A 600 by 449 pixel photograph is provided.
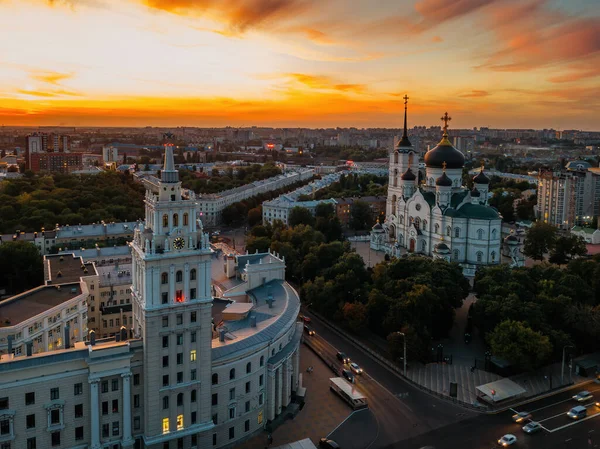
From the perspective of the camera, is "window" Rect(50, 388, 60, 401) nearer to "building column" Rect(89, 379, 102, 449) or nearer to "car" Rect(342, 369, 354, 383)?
"building column" Rect(89, 379, 102, 449)

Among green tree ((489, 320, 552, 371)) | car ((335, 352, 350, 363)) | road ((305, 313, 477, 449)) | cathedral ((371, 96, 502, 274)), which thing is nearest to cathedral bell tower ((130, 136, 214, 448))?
road ((305, 313, 477, 449))

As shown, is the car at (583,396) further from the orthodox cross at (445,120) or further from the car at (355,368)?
the orthodox cross at (445,120)

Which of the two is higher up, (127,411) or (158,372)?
(158,372)

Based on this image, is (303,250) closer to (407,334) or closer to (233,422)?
(407,334)

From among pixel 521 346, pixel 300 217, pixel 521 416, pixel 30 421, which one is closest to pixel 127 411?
pixel 30 421

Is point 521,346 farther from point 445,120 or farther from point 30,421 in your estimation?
point 445,120
